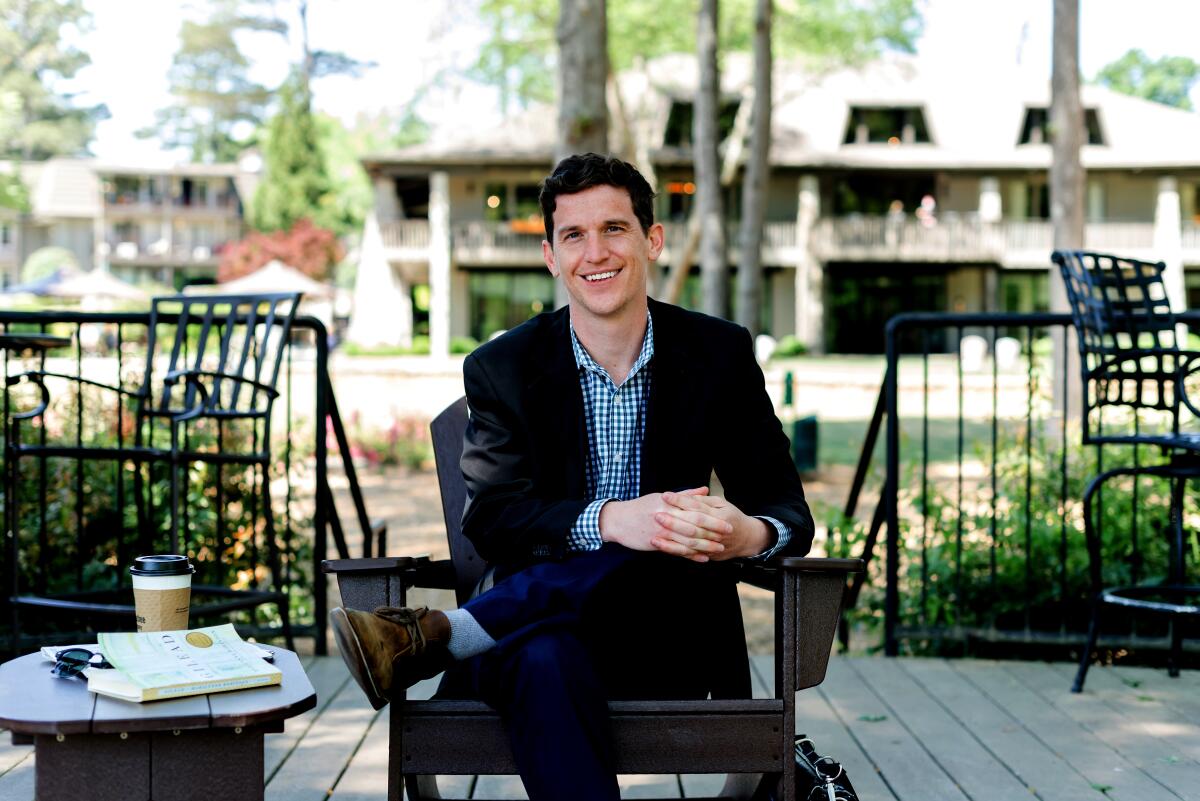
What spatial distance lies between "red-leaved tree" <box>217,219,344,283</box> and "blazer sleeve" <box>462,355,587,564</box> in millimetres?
46055

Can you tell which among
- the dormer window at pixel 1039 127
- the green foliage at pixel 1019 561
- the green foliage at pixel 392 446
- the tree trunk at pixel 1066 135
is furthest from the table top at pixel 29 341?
the dormer window at pixel 1039 127

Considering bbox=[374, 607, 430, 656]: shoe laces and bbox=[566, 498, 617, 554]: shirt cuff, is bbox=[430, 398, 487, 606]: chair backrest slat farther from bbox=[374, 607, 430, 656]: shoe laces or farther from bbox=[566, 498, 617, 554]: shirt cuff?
bbox=[374, 607, 430, 656]: shoe laces

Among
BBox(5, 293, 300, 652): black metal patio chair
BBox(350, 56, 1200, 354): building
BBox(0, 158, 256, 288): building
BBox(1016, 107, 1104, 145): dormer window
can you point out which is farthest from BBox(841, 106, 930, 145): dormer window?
BBox(0, 158, 256, 288): building

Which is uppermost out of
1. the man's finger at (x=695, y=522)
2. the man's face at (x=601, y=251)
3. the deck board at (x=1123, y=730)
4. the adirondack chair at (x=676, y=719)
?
the man's face at (x=601, y=251)

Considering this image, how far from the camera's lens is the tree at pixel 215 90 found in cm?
5134

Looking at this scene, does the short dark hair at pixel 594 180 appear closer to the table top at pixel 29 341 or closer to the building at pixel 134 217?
the table top at pixel 29 341

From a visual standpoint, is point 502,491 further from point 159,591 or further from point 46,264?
point 46,264

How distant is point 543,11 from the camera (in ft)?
70.3

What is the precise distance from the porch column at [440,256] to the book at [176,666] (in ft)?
103

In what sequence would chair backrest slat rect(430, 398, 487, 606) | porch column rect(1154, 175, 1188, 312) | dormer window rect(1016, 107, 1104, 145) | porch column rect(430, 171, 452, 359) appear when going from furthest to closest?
1. dormer window rect(1016, 107, 1104, 145)
2. porch column rect(1154, 175, 1188, 312)
3. porch column rect(430, 171, 452, 359)
4. chair backrest slat rect(430, 398, 487, 606)

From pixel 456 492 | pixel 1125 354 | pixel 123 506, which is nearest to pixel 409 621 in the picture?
pixel 456 492

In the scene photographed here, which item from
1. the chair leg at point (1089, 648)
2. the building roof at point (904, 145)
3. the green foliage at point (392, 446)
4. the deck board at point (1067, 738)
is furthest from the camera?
the building roof at point (904, 145)

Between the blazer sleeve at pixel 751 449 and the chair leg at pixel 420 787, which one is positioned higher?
the blazer sleeve at pixel 751 449

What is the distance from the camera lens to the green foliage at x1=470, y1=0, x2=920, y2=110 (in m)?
21.7
